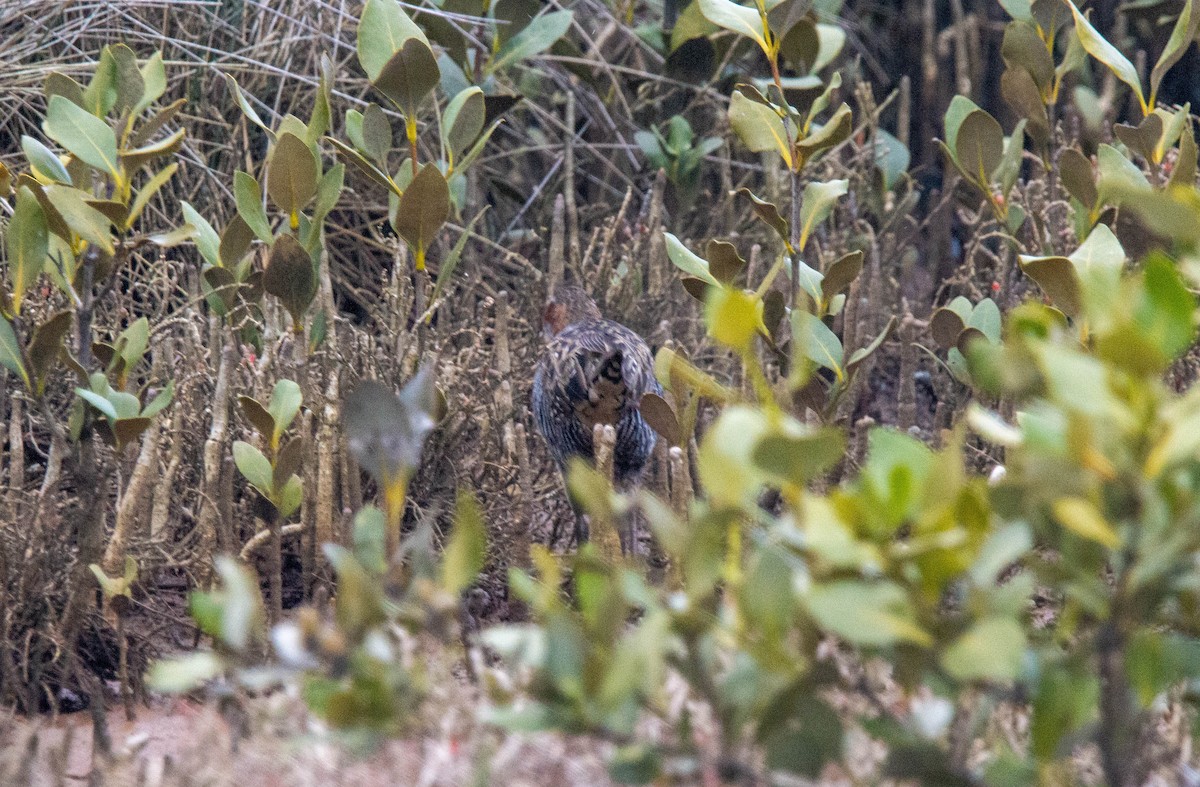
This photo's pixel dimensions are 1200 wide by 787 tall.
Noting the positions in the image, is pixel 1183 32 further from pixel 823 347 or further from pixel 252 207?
pixel 252 207

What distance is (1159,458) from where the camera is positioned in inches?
56.9

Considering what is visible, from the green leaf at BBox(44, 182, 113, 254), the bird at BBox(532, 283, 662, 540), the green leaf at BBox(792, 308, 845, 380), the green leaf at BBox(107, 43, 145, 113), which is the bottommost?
the bird at BBox(532, 283, 662, 540)

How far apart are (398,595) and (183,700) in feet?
4.77

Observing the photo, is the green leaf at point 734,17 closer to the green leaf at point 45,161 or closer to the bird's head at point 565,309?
the green leaf at point 45,161

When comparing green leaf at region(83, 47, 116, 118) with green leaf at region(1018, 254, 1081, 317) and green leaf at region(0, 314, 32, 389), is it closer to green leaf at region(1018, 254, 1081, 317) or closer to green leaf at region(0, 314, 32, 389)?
green leaf at region(0, 314, 32, 389)

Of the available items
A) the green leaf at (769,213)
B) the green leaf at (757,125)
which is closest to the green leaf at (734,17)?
the green leaf at (757,125)

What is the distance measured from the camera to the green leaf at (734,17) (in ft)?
10.0

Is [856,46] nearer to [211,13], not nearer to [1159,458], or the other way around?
[211,13]

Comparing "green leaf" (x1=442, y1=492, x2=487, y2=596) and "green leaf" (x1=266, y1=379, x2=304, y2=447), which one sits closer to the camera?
"green leaf" (x1=442, y1=492, x2=487, y2=596)

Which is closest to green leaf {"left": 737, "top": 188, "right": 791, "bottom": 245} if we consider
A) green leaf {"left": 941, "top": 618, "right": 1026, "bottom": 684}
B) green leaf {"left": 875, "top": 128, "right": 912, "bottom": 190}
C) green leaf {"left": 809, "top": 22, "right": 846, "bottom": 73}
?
green leaf {"left": 941, "top": 618, "right": 1026, "bottom": 684}

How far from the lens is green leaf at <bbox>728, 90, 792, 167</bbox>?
10.3 ft

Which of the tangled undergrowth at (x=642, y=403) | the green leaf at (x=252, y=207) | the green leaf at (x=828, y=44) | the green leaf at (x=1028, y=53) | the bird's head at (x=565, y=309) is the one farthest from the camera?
the green leaf at (x=828, y=44)

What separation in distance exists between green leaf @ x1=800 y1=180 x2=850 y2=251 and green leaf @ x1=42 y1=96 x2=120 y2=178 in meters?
1.61

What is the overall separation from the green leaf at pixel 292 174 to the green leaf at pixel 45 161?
474 mm
